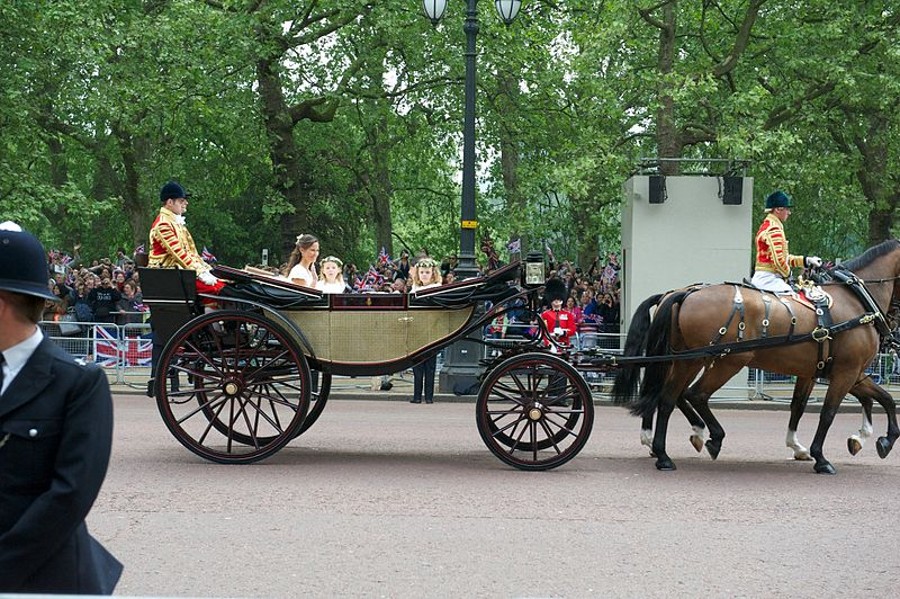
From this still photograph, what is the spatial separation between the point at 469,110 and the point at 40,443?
47.9ft

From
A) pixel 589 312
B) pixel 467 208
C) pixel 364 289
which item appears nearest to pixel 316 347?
pixel 467 208

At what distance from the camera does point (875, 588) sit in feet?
20.2

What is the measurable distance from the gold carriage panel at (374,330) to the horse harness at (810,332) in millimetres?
2171

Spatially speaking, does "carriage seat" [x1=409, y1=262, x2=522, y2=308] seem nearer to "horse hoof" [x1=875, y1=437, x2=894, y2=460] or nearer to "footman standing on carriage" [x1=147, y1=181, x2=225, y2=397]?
"footman standing on carriage" [x1=147, y1=181, x2=225, y2=397]

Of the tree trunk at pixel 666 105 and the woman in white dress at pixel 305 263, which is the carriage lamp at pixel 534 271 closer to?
the woman in white dress at pixel 305 263

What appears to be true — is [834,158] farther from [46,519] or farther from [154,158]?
[46,519]

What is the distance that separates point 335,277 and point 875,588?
692cm

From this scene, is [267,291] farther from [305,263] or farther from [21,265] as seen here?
[21,265]

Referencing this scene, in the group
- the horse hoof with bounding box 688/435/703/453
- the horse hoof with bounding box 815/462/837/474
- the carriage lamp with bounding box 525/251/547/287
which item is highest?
the carriage lamp with bounding box 525/251/547/287

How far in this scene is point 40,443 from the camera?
3084 millimetres

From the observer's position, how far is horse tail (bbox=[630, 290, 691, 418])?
10133mm

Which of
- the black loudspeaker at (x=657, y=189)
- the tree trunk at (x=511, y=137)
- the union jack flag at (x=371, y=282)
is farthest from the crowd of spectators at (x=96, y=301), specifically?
the black loudspeaker at (x=657, y=189)

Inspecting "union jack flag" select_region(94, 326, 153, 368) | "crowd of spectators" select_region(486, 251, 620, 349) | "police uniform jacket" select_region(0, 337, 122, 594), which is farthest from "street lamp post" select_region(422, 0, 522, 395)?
"police uniform jacket" select_region(0, 337, 122, 594)

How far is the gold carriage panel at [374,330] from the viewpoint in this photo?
376 inches
